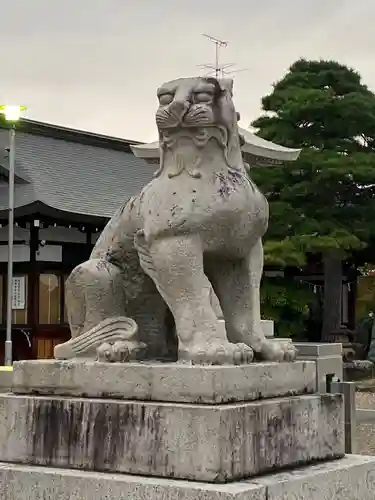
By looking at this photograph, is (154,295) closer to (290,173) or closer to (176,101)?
(176,101)

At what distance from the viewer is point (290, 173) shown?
59.1 feet

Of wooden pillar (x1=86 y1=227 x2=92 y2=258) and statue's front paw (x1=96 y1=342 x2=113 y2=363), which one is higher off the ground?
wooden pillar (x1=86 y1=227 x2=92 y2=258)

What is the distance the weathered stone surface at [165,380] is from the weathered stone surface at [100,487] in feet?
1.00

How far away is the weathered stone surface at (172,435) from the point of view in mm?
3070

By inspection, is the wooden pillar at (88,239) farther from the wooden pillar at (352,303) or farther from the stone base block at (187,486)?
the stone base block at (187,486)

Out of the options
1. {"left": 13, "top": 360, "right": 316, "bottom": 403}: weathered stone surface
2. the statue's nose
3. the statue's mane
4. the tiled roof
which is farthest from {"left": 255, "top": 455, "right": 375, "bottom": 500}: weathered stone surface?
the tiled roof

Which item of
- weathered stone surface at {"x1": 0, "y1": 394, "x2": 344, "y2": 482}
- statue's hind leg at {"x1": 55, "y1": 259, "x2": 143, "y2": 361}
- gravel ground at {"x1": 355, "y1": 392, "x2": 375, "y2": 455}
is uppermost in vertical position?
statue's hind leg at {"x1": 55, "y1": 259, "x2": 143, "y2": 361}

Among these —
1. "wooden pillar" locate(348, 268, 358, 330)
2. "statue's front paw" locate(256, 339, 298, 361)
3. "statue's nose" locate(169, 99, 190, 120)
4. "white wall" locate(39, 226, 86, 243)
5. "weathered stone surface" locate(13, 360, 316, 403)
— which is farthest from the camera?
"wooden pillar" locate(348, 268, 358, 330)

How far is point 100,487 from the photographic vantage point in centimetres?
320

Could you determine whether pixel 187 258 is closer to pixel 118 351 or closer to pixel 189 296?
pixel 189 296

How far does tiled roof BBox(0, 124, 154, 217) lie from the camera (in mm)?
20453

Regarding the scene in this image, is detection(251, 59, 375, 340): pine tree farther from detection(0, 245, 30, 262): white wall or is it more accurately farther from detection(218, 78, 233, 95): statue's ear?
detection(218, 78, 233, 95): statue's ear

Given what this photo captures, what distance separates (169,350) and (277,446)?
67 centimetres

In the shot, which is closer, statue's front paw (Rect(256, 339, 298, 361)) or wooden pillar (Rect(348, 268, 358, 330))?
statue's front paw (Rect(256, 339, 298, 361))
